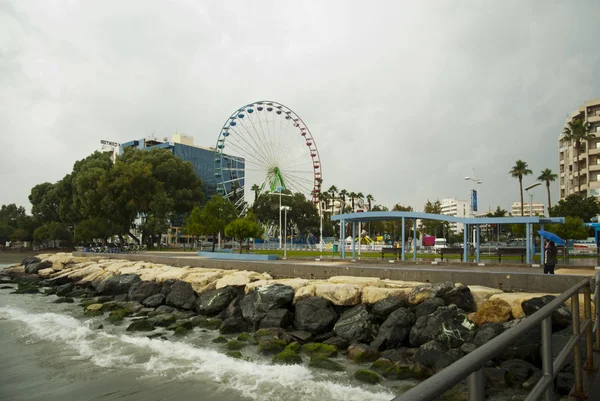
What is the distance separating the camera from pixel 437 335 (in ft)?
37.1

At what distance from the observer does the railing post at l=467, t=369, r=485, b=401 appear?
1.69m

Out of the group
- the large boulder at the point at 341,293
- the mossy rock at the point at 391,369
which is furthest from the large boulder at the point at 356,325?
the mossy rock at the point at 391,369

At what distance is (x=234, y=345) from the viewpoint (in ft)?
41.8

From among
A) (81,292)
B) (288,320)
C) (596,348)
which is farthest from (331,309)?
(81,292)

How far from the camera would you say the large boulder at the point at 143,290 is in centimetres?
2147

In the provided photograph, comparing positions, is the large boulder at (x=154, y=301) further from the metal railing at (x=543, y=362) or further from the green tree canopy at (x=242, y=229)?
the metal railing at (x=543, y=362)

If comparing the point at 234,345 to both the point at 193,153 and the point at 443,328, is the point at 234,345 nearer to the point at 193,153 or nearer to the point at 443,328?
the point at 443,328

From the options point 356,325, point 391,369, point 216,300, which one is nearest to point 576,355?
point 391,369

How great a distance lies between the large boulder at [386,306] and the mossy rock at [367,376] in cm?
377

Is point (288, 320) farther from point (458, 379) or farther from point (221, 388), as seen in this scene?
point (458, 379)

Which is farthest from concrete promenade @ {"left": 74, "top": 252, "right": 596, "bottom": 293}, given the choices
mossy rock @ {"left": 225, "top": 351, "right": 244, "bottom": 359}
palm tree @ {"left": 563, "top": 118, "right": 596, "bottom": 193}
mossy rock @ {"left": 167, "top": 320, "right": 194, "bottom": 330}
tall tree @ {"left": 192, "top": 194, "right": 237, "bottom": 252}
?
palm tree @ {"left": 563, "top": 118, "right": 596, "bottom": 193}

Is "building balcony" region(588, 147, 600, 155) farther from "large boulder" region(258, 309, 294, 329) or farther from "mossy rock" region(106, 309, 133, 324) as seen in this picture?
"mossy rock" region(106, 309, 133, 324)

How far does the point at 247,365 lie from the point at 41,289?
898 inches

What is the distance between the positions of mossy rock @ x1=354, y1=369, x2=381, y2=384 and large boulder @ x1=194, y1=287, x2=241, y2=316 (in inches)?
363
